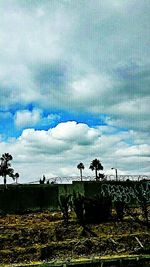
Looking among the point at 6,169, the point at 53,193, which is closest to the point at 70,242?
the point at 53,193

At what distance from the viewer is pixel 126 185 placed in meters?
24.4

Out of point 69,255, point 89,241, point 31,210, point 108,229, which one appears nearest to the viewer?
point 69,255

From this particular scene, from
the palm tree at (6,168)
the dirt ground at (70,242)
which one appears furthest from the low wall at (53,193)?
the palm tree at (6,168)

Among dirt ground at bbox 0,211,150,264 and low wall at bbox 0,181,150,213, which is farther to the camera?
low wall at bbox 0,181,150,213

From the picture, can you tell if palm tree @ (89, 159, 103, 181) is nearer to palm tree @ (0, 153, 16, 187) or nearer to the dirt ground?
palm tree @ (0, 153, 16, 187)

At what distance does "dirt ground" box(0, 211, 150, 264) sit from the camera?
10016 millimetres

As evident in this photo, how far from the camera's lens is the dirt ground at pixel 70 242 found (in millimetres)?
10016

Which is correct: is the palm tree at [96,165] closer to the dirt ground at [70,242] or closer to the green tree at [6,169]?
the green tree at [6,169]

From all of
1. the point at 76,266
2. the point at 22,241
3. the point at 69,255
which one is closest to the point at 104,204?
the point at 22,241

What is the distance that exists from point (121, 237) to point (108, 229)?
85.0 inches

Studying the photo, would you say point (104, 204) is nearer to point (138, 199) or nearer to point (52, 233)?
point (52, 233)

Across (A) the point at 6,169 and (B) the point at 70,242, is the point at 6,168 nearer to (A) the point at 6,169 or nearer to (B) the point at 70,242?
(A) the point at 6,169

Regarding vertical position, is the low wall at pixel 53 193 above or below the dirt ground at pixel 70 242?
above

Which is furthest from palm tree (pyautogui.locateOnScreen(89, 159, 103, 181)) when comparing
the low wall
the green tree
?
the low wall
